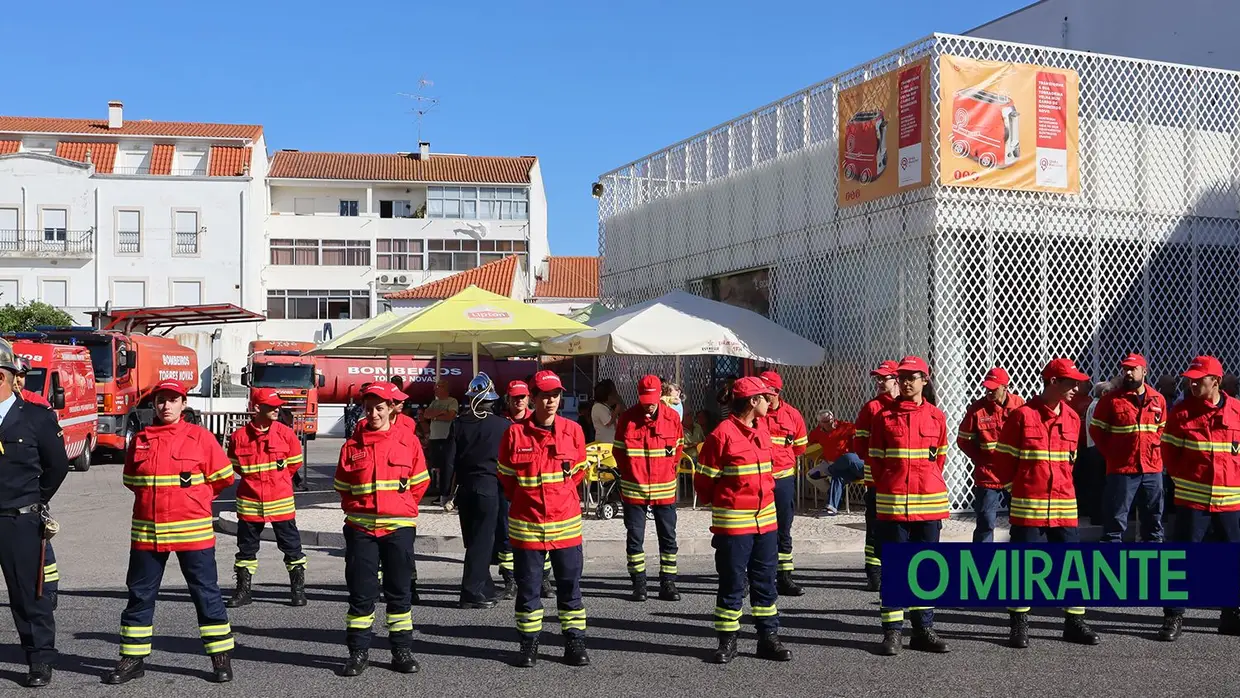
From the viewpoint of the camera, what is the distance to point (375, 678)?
6.93 m

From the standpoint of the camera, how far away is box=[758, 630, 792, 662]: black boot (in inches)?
285

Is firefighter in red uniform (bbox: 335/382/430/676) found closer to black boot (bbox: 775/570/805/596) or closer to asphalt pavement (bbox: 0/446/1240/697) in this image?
asphalt pavement (bbox: 0/446/1240/697)

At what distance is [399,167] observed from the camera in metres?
56.8

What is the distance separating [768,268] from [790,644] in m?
11.3

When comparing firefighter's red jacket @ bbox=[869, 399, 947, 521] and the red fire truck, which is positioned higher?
the red fire truck

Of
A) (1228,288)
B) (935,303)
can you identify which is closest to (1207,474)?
(935,303)

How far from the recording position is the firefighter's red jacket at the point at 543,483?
7262mm

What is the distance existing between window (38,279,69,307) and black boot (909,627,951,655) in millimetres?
47853

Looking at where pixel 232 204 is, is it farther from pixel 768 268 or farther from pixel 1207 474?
pixel 1207 474

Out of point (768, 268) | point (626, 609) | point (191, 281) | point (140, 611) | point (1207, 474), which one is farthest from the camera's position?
point (191, 281)

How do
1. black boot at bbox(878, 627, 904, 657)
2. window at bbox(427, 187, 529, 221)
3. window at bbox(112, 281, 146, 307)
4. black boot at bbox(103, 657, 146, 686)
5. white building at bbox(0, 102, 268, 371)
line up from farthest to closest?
1. window at bbox(427, 187, 529, 221)
2. window at bbox(112, 281, 146, 307)
3. white building at bbox(0, 102, 268, 371)
4. black boot at bbox(878, 627, 904, 657)
5. black boot at bbox(103, 657, 146, 686)

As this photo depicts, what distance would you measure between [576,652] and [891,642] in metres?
1.92

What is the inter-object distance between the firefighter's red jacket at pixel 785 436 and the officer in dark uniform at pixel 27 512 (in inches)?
197

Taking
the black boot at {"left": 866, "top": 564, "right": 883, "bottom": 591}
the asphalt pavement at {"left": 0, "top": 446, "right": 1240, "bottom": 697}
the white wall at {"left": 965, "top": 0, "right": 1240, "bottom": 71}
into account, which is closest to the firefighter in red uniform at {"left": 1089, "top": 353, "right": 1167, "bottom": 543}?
the asphalt pavement at {"left": 0, "top": 446, "right": 1240, "bottom": 697}
